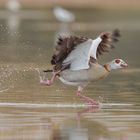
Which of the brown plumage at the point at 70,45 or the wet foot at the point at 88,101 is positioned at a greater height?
the brown plumage at the point at 70,45

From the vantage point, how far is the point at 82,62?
13.2 m

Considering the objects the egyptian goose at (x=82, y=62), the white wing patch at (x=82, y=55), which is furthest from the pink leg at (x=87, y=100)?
the white wing patch at (x=82, y=55)

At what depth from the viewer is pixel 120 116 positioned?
11641 mm

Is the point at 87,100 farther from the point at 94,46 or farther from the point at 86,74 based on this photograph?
the point at 94,46

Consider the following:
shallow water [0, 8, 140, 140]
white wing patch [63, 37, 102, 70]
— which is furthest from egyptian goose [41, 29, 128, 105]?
shallow water [0, 8, 140, 140]

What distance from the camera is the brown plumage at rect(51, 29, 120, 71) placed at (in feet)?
A: 41.5

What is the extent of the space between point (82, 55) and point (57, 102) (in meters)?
0.80

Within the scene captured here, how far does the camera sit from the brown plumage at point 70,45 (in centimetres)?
1266

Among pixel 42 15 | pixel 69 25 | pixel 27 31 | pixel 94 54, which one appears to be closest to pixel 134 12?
pixel 42 15

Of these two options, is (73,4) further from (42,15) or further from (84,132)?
(84,132)

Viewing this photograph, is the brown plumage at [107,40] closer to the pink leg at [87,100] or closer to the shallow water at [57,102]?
the pink leg at [87,100]

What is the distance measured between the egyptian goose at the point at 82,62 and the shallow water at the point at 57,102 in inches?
13.8

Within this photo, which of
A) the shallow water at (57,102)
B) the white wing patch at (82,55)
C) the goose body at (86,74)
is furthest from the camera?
the goose body at (86,74)

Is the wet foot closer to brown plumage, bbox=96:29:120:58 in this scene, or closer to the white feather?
the white feather
